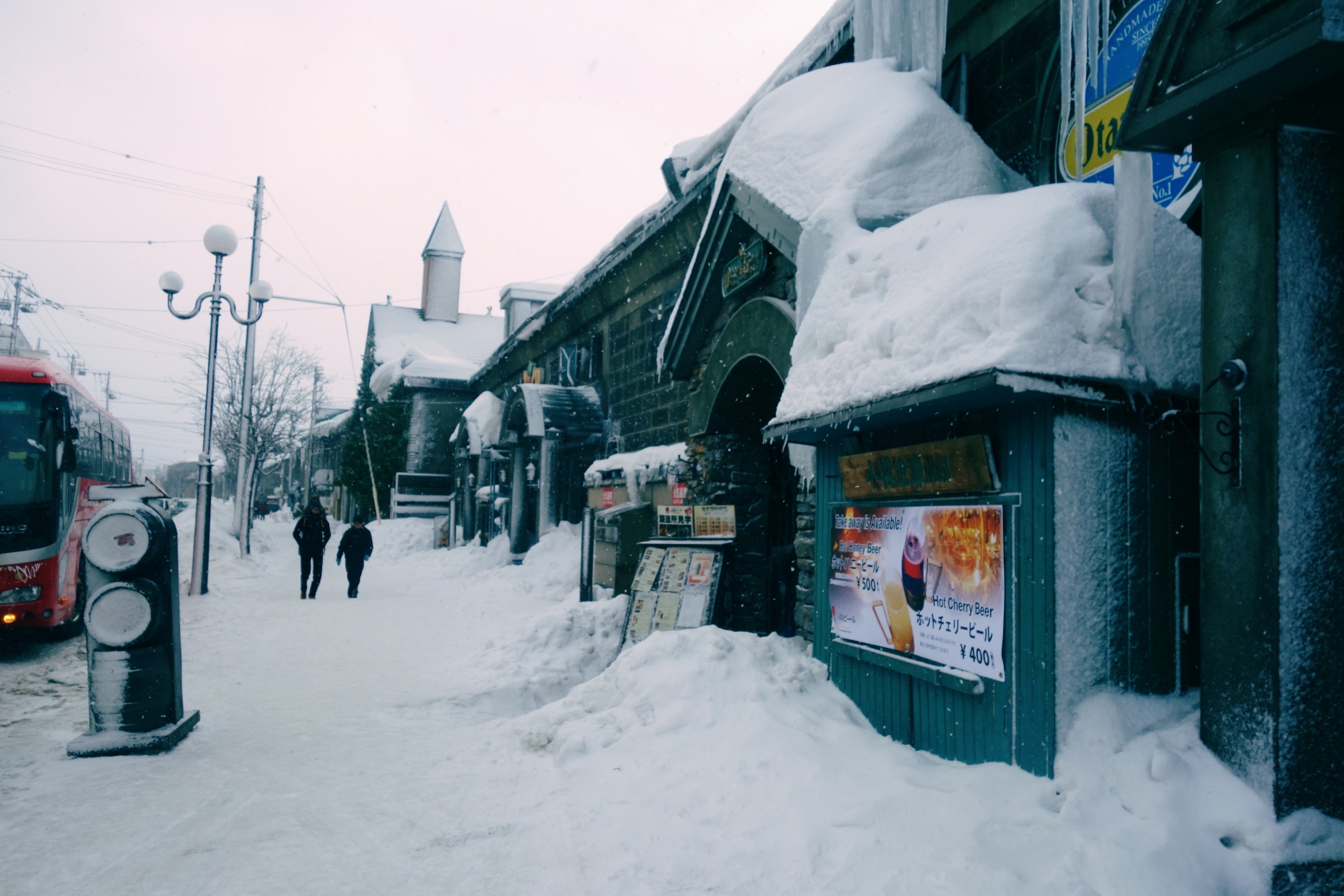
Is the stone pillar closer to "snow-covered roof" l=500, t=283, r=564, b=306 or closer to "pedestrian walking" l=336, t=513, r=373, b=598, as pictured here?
"pedestrian walking" l=336, t=513, r=373, b=598

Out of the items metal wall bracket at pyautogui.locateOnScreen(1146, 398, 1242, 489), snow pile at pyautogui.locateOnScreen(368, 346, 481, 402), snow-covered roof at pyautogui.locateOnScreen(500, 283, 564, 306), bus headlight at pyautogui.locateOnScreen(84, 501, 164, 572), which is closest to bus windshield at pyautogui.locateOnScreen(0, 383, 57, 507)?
bus headlight at pyautogui.locateOnScreen(84, 501, 164, 572)

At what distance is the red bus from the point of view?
885cm

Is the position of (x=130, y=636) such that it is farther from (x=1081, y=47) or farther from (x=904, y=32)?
(x=904, y=32)

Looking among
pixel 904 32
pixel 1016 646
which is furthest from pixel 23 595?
pixel 904 32

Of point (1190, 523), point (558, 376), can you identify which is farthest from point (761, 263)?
point (558, 376)

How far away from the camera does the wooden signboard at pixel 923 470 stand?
441 centimetres

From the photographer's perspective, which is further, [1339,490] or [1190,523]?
[1190,523]

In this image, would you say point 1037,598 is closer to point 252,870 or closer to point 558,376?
point 252,870

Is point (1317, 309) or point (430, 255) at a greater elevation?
point (430, 255)

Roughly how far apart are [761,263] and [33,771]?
6.21 metres

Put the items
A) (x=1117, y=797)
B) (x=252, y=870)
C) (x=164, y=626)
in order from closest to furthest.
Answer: (x=1117, y=797) < (x=252, y=870) < (x=164, y=626)

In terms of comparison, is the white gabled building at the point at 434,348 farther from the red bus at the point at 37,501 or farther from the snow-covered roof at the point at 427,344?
the red bus at the point at 37,501

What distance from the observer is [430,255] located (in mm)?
40750

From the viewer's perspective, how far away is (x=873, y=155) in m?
6.18
